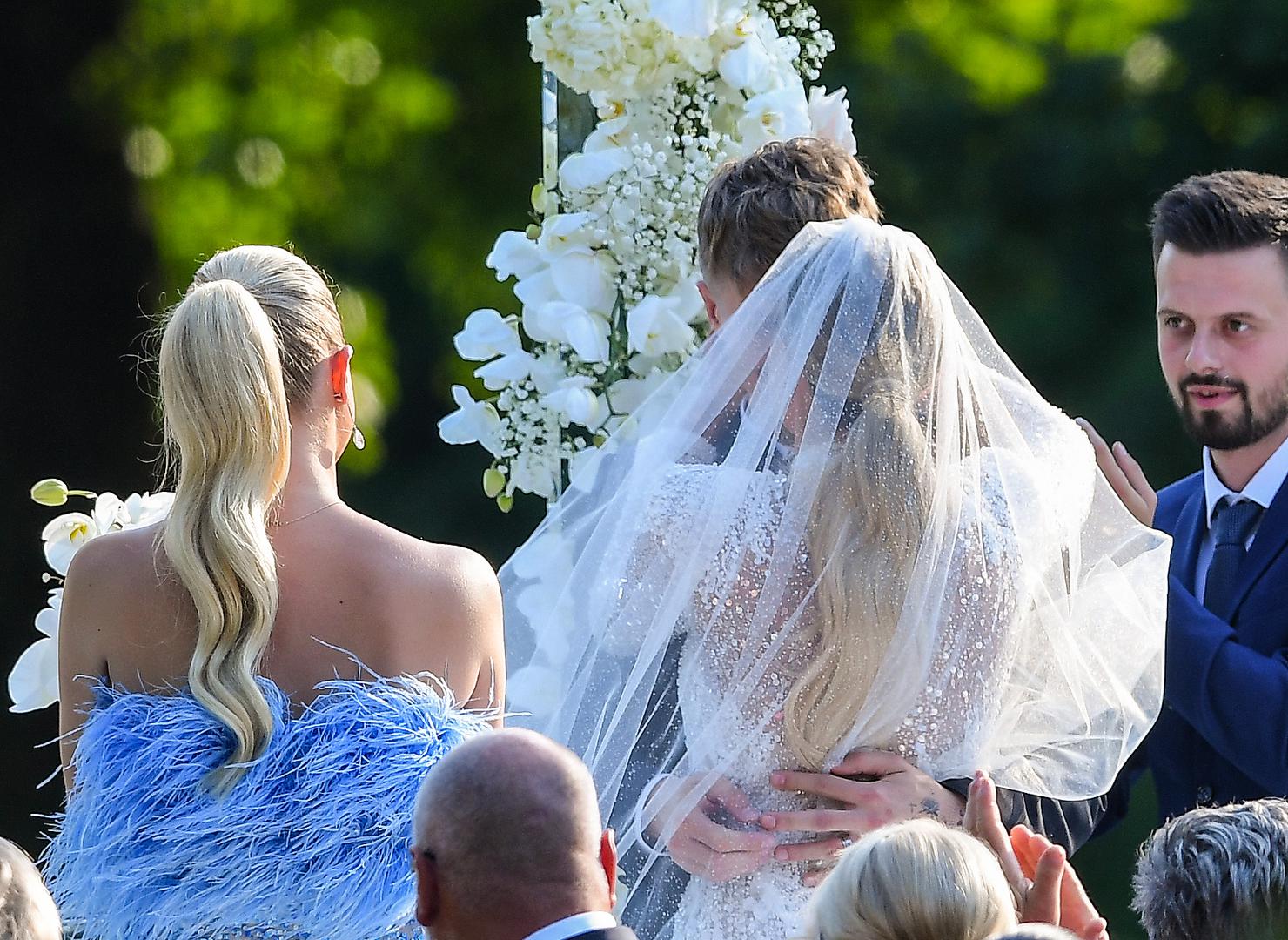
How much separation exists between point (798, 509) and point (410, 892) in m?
0.71

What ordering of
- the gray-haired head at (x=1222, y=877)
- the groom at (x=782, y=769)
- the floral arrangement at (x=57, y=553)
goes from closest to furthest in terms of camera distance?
1. the gray-haired head at (x=1222, y=877)
2. the groom at (x=782, y=769)
3. the floral arrangement at (x=57, y=553)

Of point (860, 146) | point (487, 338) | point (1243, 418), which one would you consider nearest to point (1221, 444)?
point (1243, 418)

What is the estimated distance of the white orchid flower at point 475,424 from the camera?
9.94 ft

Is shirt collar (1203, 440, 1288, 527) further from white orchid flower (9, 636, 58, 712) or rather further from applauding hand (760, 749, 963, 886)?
white orchid flower (9, 636, 58, 712)

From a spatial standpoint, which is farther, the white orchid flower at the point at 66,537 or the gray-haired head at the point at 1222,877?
the white orchid flower at the point at 66,537

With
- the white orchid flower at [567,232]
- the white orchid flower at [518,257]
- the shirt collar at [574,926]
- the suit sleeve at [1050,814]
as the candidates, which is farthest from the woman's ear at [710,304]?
the shirt collar at [574,926]

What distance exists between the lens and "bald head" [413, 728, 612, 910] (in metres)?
1.70

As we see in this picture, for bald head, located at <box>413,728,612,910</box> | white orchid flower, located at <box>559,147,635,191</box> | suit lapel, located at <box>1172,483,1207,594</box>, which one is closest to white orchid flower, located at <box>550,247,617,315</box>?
white orchid flower, located at <box>559,147,635,191</box>

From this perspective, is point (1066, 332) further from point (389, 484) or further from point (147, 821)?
point (147, 821)

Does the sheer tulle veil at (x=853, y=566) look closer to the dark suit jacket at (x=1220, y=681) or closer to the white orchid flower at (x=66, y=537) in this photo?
the dark suit jacket at (x=1220, y=681)

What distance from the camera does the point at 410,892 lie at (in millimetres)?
2203

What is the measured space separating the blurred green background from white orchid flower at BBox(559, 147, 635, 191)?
4345 millimetres

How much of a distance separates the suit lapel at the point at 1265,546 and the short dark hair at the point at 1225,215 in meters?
0.44

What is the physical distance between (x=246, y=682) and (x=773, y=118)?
137 cm
